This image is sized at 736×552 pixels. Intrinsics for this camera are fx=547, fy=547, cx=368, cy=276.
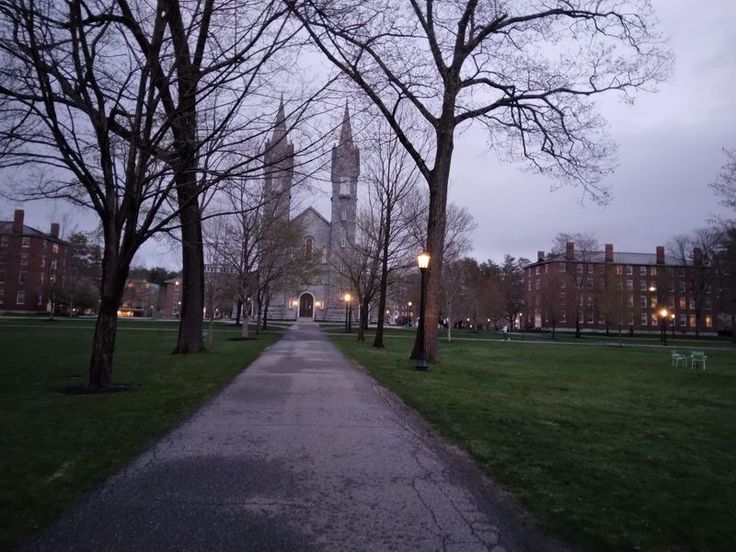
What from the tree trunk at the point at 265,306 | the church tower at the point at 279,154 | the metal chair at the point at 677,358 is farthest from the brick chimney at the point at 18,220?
the metal chair at the point at 677,358

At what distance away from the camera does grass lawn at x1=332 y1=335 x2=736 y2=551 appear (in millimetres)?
4191

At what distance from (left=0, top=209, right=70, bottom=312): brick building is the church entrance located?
32.2 meters

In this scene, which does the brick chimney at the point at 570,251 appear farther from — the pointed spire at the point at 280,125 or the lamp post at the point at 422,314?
the pointed spire at the point at 280,125

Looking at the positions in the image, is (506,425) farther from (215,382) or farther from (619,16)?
(619,16)

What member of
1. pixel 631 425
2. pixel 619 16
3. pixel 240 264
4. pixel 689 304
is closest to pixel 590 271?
pixel 689 304

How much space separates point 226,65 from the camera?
27.9ft

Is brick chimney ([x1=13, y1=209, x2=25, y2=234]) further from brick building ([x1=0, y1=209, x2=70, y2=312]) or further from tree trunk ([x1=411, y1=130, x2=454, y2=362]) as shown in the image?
tree trunk ([x1=411, y1=130, x2=454, y2=362])

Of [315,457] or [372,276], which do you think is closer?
[315,457]

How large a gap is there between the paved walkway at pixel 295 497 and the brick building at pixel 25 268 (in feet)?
241

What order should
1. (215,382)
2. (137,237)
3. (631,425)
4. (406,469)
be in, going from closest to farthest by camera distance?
1. (406,469)
2. (631,425)
3. (137,237)
4. (215,382)

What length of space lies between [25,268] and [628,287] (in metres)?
78.3

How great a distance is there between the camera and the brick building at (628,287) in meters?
65.6

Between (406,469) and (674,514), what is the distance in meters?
2.37

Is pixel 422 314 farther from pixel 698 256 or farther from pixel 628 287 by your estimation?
pixel 698 256
